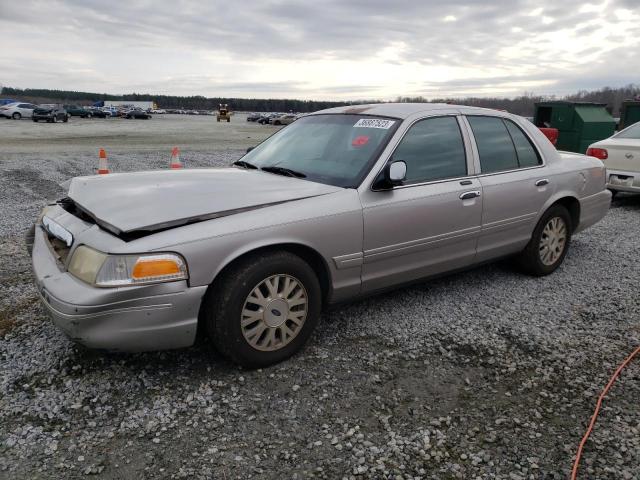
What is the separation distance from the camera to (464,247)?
14.0 ft

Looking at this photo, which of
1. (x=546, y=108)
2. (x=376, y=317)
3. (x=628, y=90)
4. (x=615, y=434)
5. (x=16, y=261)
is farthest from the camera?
(x=628, y=90)

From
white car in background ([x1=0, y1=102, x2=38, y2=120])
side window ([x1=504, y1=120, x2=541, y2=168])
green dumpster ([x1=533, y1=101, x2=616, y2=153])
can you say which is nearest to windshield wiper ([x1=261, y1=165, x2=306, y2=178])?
side window ([x1=504, y1=120, x2=541, y2=168])

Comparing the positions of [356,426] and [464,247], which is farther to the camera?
[464,247]

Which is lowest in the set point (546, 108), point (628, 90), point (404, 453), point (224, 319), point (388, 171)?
point (404, 453)

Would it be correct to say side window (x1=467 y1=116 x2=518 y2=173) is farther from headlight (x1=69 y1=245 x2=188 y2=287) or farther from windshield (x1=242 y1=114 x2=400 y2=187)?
headlight (x1=69 y1=245 x2=188 y2=287)

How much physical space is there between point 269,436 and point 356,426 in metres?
0.46

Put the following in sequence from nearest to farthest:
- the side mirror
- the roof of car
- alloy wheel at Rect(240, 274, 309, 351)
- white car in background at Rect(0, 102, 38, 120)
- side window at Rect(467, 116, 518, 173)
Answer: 1. alloy wheel at Rect(240, 274, 309, 351)
2. the side mirror
3. the roof of car
4. side window at Rect(467, 116, 518, 173)
5. white car in background at Rect(0, 102, 38, 120)

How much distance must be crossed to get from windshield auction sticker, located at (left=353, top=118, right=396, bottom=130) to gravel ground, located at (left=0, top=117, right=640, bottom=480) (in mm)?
1456

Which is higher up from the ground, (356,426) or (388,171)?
(388,171)

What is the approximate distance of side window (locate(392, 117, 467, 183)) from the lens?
3.91 metres

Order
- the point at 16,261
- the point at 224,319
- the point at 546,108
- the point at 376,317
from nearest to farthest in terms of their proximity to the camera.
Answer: the point at 224,319 < the point at 376,317 < the point at 16,261 < the point at 546,108

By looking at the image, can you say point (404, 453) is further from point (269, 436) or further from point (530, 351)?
point (530, 351)

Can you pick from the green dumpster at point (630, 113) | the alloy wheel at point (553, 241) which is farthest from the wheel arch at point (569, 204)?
the green dumpster at point (630, 113)

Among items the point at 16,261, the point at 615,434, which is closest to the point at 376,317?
the point at 615,434
